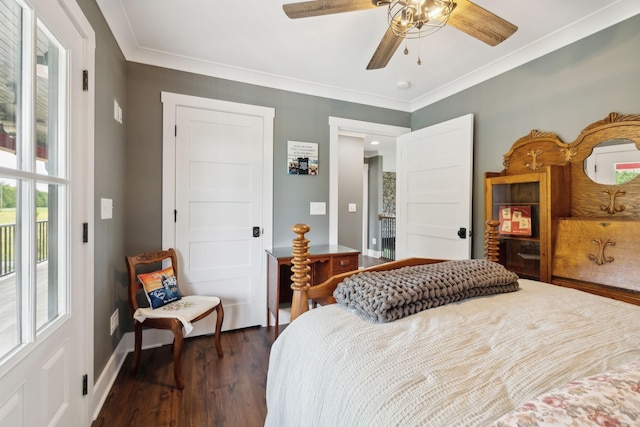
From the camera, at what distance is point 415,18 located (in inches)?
53.5

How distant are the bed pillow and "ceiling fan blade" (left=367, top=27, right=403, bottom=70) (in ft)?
7.14

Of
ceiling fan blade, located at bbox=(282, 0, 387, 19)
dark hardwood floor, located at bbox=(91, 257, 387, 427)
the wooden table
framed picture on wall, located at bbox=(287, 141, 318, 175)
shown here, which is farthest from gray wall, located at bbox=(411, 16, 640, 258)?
dark hardwood floor, located at bbox=(91, 257, 387, 427)

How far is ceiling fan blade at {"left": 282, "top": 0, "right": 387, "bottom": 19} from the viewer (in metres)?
1.30

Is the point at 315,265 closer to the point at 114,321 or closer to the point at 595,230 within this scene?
the point at 114,321

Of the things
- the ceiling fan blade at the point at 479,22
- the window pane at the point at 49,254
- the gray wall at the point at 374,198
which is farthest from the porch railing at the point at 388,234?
the window pane at the point at 49,254

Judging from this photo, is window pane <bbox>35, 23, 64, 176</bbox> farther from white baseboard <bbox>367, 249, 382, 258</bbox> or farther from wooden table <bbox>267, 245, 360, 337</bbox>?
white baseboard <bbox>367, 249, 382, 258</bbox>

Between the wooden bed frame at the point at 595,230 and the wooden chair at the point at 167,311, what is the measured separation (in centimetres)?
105

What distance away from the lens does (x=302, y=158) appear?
9.23ft

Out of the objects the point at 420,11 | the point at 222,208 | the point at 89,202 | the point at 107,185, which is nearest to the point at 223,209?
the point at 222,208

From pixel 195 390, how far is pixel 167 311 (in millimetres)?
543

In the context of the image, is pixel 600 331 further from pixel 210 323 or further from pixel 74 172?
A: pixel 210 323


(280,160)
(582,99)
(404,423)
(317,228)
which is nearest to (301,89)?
(280,160)

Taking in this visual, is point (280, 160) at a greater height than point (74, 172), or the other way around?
point (280, 160)

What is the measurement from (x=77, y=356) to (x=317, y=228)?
2020mm
